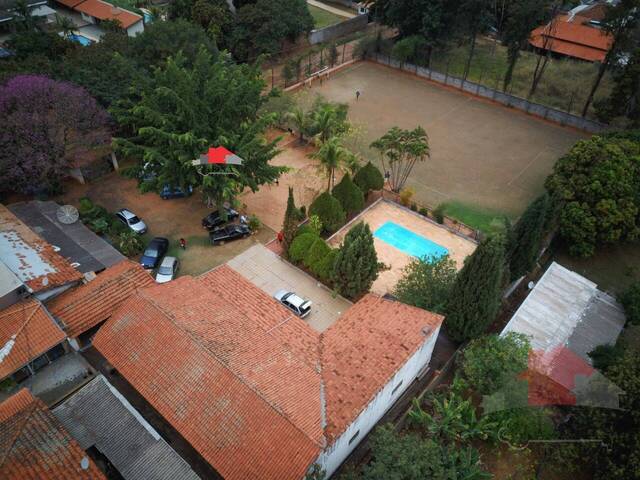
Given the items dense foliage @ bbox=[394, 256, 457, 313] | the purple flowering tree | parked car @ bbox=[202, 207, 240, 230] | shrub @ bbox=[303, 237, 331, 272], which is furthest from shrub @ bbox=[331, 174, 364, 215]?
the purple flowering tree

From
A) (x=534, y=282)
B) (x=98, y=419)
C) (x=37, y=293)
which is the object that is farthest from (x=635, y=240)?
(x=37, y=293)

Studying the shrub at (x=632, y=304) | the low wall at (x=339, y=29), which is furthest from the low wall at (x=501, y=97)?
the shrub at (x=632, y=304)

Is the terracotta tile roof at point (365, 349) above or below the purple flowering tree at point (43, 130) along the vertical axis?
below

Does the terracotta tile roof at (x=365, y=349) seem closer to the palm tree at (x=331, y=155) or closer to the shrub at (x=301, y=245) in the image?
the shrub at (x=301, y=245)

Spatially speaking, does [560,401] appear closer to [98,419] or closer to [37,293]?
[98,419]

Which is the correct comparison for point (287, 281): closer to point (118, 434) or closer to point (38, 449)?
point (118, 434)

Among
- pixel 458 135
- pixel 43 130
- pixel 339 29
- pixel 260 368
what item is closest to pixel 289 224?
pixel 260 368
